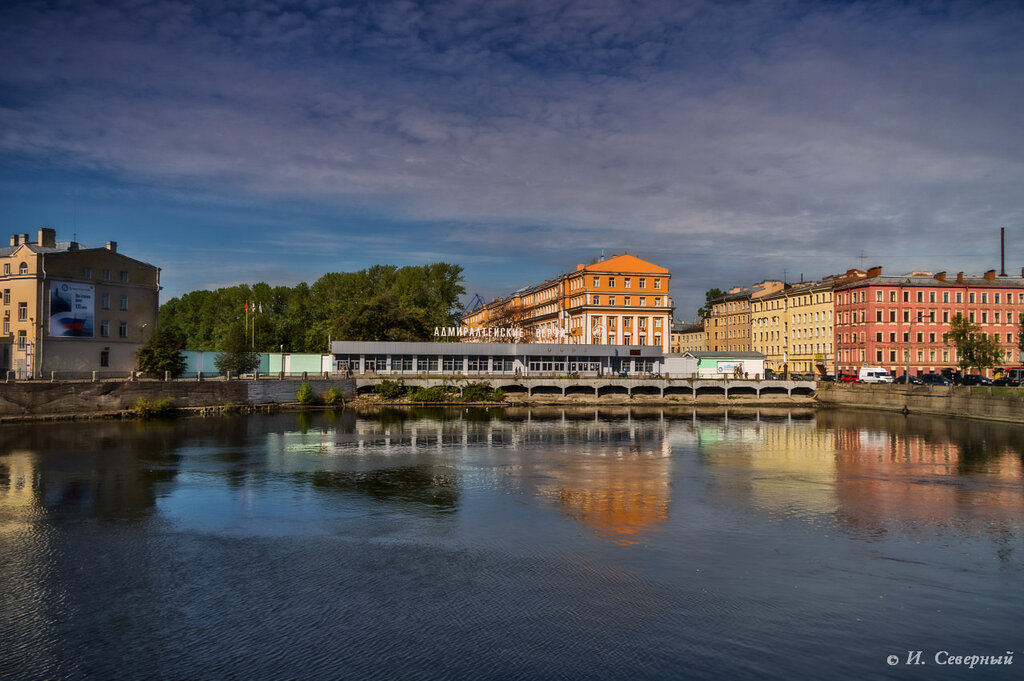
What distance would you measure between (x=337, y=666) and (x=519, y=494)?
61.9 feet

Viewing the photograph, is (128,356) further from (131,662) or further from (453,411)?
(131,662)

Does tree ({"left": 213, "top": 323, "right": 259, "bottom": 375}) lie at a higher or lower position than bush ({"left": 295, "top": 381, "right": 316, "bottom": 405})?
higher

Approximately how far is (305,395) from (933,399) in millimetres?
69190

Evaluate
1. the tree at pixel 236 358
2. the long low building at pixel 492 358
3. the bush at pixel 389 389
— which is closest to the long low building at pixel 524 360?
the long low building at pixel 492 358

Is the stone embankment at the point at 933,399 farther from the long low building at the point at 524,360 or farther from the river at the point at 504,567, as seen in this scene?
the river at the point at 504,567

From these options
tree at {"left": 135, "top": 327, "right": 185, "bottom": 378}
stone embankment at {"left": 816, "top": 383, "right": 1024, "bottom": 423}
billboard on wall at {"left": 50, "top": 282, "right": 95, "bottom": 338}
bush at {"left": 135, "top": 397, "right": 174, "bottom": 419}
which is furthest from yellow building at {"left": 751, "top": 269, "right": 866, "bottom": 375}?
billboard on wall at {"left": 50, "top": 282, "right": 95, "bottom": 338}

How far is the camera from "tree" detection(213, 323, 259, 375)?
87562mm

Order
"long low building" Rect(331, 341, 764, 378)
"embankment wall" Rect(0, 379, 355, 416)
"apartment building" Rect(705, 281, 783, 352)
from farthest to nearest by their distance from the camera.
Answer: "apartment building" Rect(705, 281, 783, 352), "long low building" Rect(331, 341, 764, 378), "embankment wall" Rect(0, 379, 355, 416)

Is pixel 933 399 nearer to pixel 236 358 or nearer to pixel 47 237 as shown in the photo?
pixel 236 358

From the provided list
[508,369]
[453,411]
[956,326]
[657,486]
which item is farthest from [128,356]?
[956,326]

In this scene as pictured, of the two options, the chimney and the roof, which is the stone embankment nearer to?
the roof

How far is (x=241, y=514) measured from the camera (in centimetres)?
3084

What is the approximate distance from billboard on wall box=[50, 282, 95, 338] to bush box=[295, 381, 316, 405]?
22.3 meters

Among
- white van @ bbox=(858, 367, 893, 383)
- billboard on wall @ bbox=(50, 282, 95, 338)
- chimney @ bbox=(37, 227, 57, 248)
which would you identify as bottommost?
white van @ bbox=(858, 367, 893, 383)
